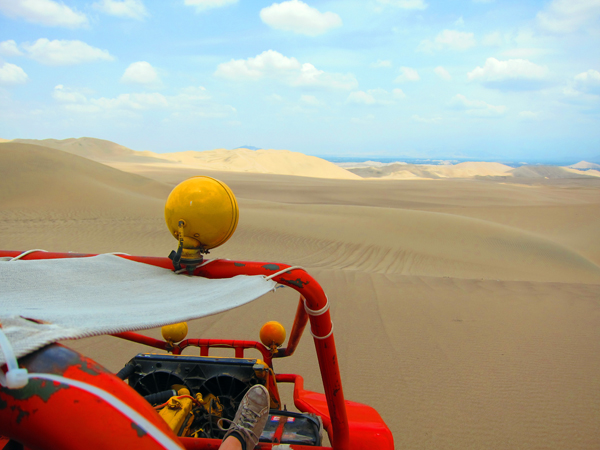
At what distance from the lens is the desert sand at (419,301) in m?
3.92

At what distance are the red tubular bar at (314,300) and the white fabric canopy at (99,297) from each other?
63mm

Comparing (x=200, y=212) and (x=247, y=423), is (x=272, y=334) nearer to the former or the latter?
(x=247, y=423)

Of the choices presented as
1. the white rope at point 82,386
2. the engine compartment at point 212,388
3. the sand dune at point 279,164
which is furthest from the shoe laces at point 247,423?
the sand dune at point 279,164

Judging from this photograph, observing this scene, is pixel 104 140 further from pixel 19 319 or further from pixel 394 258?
pixel 19 319

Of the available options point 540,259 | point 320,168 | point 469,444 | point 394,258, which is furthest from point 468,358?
point 320,168

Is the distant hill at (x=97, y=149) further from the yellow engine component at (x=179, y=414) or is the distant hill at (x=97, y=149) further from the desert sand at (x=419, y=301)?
the yellow engine component at (x=179, y=414)

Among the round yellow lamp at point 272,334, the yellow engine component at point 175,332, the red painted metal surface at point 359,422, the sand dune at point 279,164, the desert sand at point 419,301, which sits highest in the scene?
the sand dune at point 279,164

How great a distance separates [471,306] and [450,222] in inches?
326

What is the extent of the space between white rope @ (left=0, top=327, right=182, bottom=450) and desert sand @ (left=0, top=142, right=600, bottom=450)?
3.27 m

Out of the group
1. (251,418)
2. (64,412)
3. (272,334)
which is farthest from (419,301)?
(64,412)

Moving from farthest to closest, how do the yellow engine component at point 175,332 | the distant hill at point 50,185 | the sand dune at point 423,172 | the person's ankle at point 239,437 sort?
the sand dune at point 423,172
the distant hill at point 50,185
the yellow engine component at point 175,332
the person's ankle at point 239,437

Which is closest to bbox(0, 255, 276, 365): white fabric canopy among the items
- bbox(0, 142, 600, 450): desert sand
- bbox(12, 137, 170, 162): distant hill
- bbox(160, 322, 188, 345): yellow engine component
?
bbox(160, 322, 188, 345): yellow engine component

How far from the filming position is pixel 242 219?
14.0m

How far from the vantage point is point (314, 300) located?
1572 millimetres
